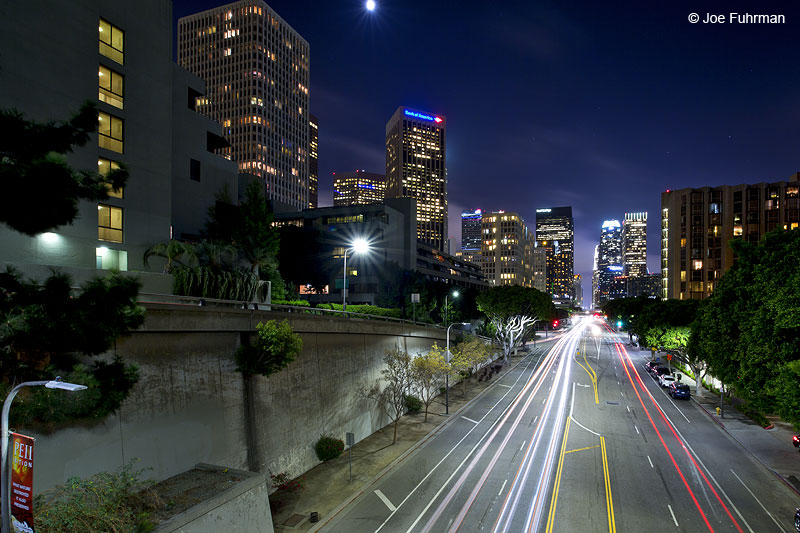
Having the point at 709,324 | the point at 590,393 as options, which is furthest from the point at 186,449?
the point at 590,393

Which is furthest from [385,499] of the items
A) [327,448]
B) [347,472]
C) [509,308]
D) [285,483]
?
[509,308]

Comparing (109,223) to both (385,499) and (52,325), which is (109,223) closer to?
(52,325)

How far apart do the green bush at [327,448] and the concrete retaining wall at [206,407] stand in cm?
41

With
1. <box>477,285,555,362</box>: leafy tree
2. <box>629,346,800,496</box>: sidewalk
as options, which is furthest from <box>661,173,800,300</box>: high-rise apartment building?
<box>629,346,800,496</box>: sidewalk

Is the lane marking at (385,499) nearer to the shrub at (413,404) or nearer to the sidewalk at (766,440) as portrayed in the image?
the shrub at (413,404)

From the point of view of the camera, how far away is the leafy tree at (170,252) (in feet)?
89.9

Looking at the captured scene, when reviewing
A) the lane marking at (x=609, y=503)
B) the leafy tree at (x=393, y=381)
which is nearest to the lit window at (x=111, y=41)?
the leafy tree at (x=393, y=381)

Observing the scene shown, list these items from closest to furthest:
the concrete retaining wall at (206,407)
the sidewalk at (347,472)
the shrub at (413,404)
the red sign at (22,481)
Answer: the red sign at (22,481) < the concrete retaining wall at (206,407) < the sidewalk at (347,472) < the shrub at (413,404)

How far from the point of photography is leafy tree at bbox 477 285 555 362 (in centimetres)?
7125

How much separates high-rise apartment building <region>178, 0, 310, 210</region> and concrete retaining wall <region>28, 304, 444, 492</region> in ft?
431

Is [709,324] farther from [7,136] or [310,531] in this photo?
[7,136]

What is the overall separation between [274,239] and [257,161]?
395ft

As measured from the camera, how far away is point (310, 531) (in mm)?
17641

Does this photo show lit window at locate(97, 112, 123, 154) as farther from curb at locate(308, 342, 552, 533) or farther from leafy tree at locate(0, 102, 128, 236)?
curb at locate(308, 342, 552, 533)
